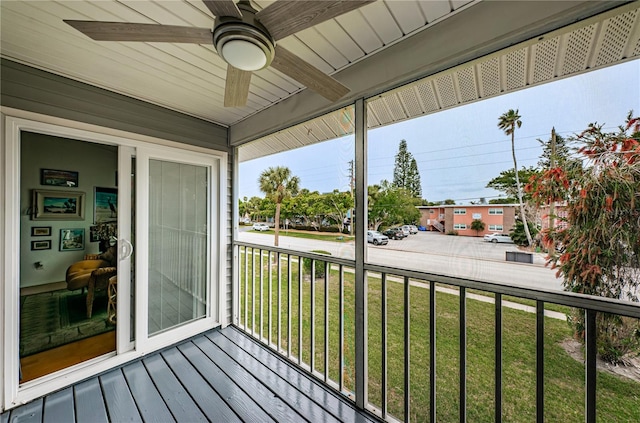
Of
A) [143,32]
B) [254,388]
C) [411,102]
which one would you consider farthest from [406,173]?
[254,388]

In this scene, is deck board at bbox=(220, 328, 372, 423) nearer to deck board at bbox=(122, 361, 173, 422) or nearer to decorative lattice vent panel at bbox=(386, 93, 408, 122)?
deck board at bbox=(122, 361, 173, 422)

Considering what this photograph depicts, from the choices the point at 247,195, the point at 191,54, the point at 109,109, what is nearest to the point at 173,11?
the point at 191,54

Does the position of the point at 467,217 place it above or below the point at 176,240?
above

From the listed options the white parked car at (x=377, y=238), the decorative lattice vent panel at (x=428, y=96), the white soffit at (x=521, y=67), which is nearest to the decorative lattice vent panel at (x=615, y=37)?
the white soffit at (x=521, y=67)

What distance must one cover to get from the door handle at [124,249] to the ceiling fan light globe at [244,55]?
6.90 ft

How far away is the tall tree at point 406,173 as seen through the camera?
1595 mm

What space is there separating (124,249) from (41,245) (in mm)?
1965

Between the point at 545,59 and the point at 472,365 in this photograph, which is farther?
the point at 472,365

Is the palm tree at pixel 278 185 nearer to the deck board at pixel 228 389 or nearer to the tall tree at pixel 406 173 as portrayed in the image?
the tall tree at pixel 406 173

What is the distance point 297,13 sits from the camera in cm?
96

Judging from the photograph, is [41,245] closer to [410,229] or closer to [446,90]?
[410,229]

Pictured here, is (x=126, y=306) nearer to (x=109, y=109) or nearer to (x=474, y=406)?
(x=109, y=109)

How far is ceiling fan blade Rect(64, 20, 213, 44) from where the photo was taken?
0.99 meters

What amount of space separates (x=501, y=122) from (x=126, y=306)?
10.8 ft
